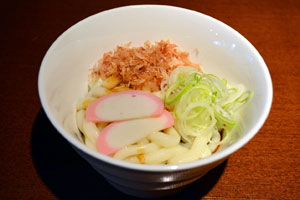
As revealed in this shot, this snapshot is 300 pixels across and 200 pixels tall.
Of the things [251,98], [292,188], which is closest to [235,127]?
[251,98]

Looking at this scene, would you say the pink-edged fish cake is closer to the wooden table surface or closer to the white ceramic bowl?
the white ceramic bowl

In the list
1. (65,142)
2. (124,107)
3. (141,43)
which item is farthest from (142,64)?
(65,142)

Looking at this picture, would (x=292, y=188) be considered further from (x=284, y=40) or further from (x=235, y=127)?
(x=284, y=40)

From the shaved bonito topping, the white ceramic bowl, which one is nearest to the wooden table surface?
the white ceramic bowl

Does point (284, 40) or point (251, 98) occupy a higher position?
point (284, 40)

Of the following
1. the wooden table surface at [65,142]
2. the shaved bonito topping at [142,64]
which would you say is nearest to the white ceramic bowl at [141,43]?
the shaved bonito topping at [142,64]

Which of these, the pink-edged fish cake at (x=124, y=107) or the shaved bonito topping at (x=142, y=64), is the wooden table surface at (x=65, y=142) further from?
the shaved bonito topping at (x=142, y=64)
